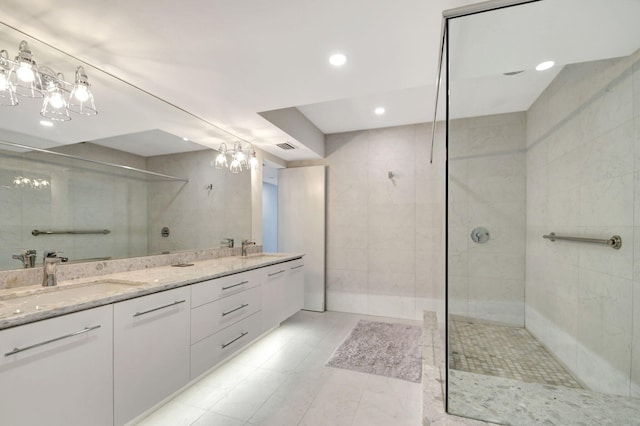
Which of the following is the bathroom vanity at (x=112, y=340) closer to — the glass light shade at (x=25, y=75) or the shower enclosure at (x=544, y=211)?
the glass light shade at (x=25, y=75)

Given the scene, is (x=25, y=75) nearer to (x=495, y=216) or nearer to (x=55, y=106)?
(x=55, y=106)

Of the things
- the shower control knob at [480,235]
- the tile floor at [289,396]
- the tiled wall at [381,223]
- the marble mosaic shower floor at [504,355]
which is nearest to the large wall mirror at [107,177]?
the tile floor at [289,396]

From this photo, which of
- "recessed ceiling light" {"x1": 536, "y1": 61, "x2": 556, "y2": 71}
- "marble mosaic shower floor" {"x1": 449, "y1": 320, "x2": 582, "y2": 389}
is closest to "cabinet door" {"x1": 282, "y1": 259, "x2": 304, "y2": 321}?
"marble mosaic shower floor" {"x1": 449, "y1": 320, "x2": 582, "y2": 389}

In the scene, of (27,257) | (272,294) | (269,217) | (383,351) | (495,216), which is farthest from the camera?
(269,217)

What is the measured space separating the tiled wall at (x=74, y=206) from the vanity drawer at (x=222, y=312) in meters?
0.78

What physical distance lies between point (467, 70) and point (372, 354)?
98.2 inches

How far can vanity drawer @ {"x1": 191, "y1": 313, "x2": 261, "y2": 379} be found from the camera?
1723mm

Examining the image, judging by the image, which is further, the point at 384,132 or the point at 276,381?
the point at 384,132

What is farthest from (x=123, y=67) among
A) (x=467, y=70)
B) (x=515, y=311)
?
(x=515, y=311)

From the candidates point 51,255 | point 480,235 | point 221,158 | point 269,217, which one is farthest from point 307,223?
point 51,255

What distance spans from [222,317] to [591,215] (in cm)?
259

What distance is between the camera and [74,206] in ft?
5.32

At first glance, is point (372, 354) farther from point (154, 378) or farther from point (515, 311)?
point (154, 378)

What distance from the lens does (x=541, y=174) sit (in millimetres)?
2041
